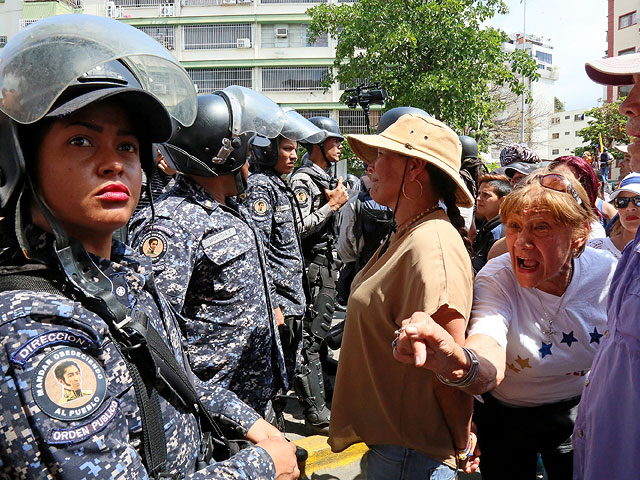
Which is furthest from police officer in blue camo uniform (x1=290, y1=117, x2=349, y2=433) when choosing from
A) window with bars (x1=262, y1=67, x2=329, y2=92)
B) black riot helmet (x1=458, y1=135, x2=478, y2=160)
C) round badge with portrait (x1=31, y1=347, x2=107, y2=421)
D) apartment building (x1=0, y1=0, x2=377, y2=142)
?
window with bars (x1=262, y1=67, x2=329, y2=92)

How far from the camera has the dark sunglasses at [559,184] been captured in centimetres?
215

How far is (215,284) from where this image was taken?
8.13ft

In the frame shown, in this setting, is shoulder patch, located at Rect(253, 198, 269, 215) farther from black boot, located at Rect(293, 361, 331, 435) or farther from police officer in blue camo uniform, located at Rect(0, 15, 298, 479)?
police officer in blue camo uniform, located at Rect(0, 15, 298, 479)

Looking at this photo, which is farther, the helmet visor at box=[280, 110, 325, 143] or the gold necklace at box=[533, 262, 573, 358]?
the helmet visor at box=[280, 110, 325, 143]

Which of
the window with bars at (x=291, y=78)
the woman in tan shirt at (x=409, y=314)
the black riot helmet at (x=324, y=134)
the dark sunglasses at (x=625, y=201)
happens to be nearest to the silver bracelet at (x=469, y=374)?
the woman in tan shirt at (x=409, y=314)

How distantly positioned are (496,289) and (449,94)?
1493 cm

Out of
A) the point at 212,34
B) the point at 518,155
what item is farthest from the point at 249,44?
the point at 518,155

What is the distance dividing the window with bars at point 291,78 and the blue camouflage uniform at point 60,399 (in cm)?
3292

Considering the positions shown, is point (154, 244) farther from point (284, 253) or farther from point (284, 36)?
point (284, 36)

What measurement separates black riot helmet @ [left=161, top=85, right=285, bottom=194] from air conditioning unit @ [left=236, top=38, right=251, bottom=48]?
106 ft

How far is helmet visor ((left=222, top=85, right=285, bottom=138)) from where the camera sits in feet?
9.57

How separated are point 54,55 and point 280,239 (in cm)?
275

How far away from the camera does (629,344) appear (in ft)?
5.32

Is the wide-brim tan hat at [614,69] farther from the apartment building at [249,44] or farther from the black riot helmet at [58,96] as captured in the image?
the apartment building at [249,44]
